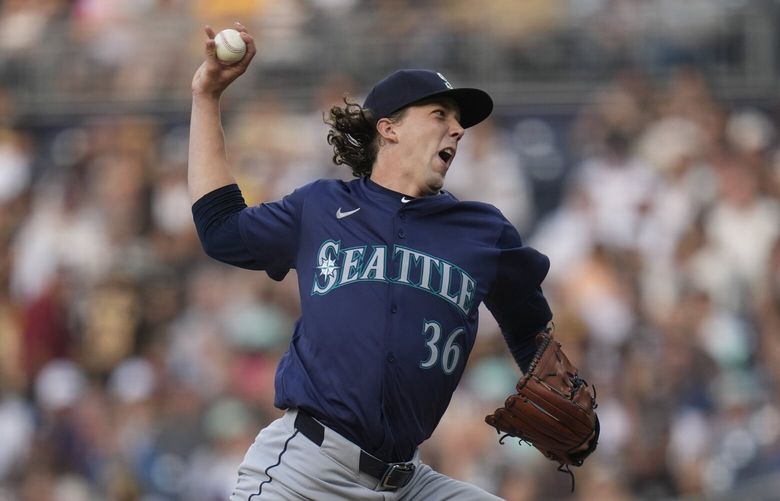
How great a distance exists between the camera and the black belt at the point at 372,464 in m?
3.99

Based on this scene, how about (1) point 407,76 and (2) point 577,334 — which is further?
(2) point 577,334

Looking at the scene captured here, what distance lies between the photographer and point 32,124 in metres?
11.6

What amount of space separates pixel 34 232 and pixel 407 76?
22.6 feet

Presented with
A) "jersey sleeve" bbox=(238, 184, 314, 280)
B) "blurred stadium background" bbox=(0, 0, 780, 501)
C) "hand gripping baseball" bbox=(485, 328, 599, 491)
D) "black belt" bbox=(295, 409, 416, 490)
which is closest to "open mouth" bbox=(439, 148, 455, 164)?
"jersey sleeve" bbox=(238, 184, 314, 280)

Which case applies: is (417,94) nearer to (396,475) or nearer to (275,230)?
(275,230)

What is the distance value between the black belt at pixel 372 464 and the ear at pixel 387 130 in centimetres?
84

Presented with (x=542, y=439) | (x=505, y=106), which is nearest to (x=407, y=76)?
(x=542, y=439)

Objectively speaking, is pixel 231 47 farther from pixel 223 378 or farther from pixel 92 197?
pixel 92 197

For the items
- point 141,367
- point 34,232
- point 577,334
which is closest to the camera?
point 577,334

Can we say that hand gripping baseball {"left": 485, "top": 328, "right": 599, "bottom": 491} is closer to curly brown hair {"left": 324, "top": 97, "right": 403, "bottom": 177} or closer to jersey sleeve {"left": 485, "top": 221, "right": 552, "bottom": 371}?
jersey sleeve {"left": 485, "top": 221, "right": 552, "bottom": 371}

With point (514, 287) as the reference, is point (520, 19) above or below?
above

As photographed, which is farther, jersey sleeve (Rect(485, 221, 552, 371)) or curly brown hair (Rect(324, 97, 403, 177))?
curly brown hair (Rect(324, 97, 403, 177))

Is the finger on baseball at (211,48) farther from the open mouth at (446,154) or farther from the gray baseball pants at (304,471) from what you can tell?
the gray baseball pants at (304,471)

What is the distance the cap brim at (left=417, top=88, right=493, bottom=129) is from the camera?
165 inches
